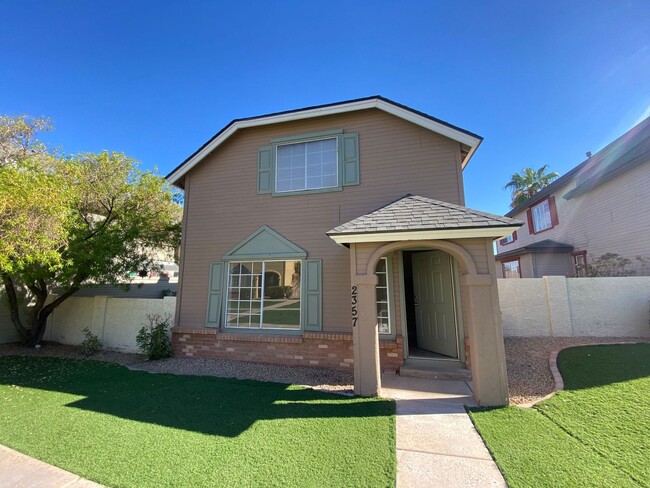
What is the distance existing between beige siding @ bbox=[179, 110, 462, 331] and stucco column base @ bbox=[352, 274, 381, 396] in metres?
1.78

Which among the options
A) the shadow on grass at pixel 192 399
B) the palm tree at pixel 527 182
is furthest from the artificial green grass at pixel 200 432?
the palm tree at pixel 527 182

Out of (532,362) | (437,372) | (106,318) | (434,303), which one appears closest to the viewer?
(437,372)

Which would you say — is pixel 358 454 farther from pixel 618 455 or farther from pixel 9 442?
pixel 9 442

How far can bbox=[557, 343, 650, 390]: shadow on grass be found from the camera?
507 centimetres

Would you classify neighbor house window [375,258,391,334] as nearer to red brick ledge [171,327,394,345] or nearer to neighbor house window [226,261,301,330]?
red brick ledge [171,327,394,345]

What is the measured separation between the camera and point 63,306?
10.7m

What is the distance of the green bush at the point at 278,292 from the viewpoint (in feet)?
25.4

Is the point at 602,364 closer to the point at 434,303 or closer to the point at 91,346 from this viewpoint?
the point at 434,303

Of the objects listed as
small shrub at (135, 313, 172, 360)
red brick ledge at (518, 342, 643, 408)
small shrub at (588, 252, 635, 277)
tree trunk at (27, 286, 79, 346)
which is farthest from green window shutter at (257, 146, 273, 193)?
small shrub at (588, 252, 635, 277)

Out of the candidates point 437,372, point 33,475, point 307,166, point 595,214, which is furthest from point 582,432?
point 595,214

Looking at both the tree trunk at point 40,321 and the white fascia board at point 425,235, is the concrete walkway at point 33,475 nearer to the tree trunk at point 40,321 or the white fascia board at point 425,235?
the white fascia board at point 425,235

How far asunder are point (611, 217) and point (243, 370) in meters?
14.8

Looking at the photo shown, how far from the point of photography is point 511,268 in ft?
55.1

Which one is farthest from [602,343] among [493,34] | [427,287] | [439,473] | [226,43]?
[226,43]
